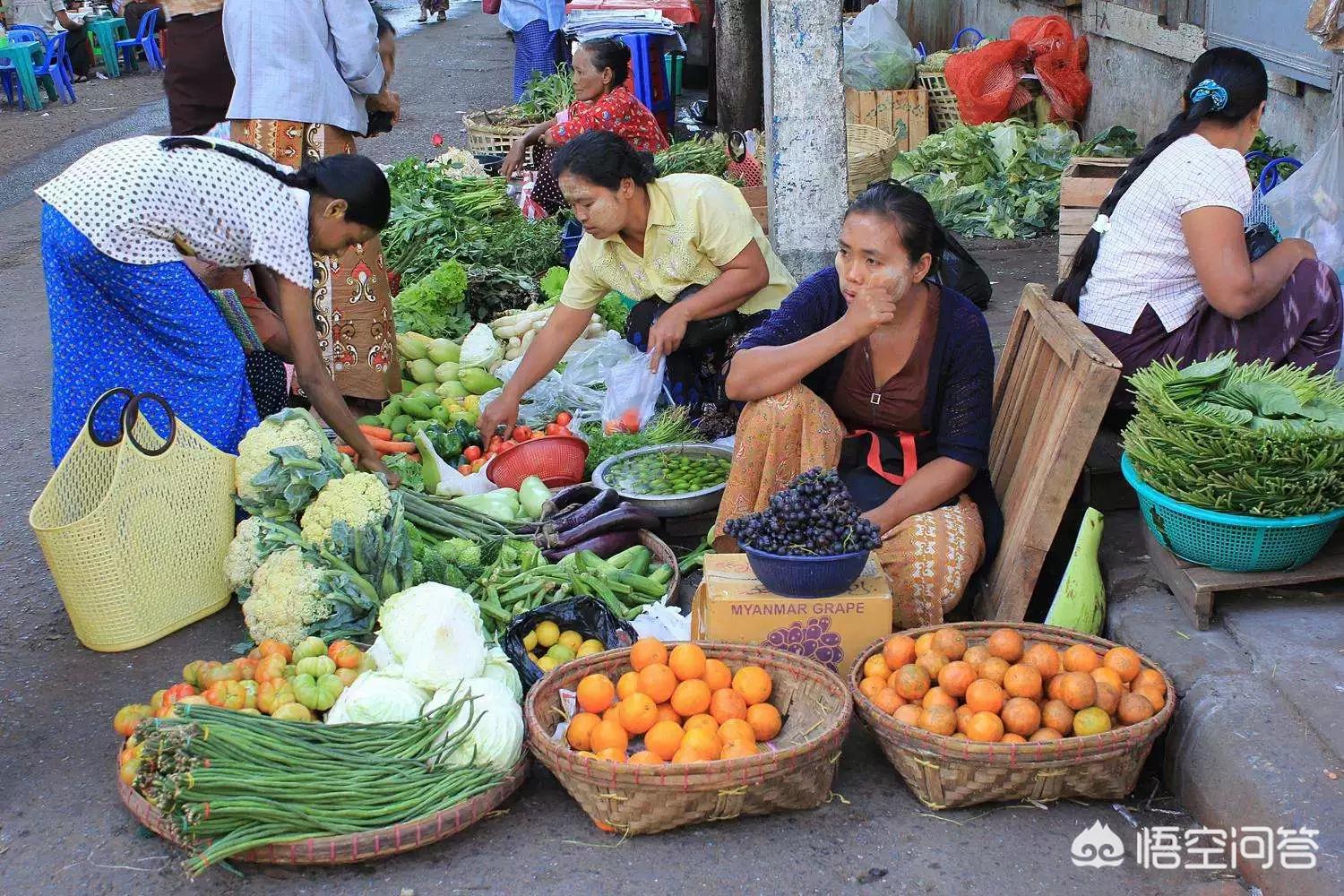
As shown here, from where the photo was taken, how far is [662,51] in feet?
32.3

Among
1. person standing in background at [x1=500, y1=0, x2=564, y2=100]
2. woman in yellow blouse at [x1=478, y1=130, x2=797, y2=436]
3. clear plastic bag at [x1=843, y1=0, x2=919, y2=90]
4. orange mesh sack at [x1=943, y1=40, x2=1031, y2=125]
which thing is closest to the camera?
woman in yellow blouse at [x1=478, y1=130, x2=797, y2=436]

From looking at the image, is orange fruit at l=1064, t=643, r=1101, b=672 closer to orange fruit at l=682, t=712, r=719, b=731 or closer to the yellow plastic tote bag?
orange fruit at l=682, t=712, r=719, b=731

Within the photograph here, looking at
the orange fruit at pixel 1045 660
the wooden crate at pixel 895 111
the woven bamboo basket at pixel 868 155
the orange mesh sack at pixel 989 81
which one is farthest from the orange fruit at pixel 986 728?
the wooden crate at pixel 895 111

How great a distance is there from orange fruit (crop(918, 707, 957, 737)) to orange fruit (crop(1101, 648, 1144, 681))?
40 centimetres

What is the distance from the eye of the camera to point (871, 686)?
9.64 ft

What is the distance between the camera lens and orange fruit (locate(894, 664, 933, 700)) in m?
2.88

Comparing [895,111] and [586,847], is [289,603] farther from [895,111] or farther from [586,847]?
[895,111]

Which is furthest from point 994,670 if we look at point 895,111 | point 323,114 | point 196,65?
point 895,111

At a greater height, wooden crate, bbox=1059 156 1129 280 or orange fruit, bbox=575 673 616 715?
wooden crate, bbox=1059 156 1129 280

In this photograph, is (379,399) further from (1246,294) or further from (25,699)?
(1246,294)

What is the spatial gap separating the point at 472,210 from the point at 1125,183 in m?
4.62

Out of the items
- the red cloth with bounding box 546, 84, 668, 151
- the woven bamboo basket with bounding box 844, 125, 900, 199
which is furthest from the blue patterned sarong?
the woven bamboo basket with bounding box 844, 125, 900, 199

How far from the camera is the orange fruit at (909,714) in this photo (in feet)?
9.20
